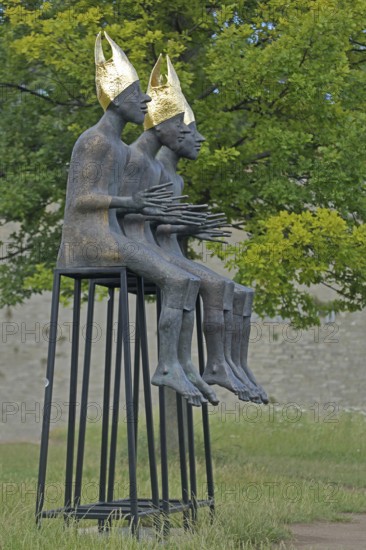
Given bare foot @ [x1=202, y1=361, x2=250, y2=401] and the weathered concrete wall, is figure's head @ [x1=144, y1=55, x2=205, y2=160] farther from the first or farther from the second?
the weathered concrete wall

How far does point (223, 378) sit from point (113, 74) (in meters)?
2.46

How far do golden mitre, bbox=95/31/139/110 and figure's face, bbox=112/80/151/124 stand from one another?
0.04 m

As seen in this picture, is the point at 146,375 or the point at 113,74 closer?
the point at 146,375

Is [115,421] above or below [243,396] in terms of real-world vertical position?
below

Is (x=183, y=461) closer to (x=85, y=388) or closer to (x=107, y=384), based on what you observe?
(x=107, y=384)

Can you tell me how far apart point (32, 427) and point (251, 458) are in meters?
7.70

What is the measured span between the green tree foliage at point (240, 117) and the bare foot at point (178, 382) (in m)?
5.86

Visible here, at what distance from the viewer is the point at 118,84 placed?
27.2 ft

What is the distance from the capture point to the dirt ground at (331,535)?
8.10 metres

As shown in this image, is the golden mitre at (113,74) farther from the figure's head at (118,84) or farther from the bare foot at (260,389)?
the bare foot at (260,389)

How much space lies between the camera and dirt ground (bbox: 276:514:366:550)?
26.6ft

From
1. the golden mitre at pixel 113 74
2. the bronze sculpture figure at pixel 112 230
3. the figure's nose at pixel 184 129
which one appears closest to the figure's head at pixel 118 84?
the golden mitre at pixel 113 74

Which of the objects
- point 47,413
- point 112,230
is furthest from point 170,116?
point 47,413

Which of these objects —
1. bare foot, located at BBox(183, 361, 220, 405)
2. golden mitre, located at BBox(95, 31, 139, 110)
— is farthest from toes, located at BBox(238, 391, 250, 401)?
golden mitre, located at BBox(95, 31, 139, 110)
